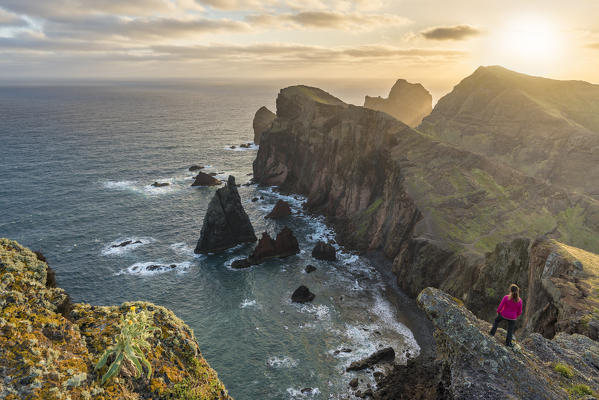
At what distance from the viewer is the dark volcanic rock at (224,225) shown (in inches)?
2857

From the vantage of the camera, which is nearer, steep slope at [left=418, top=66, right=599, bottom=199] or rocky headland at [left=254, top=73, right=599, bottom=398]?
rocky headland at [left=254, top=73, right=599, bottom=398]

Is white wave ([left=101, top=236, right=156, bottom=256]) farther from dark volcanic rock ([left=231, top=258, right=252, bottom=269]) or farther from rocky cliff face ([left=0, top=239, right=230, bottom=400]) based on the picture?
rocky cliff face ([left=0, top=239, right=230, bottom=400])

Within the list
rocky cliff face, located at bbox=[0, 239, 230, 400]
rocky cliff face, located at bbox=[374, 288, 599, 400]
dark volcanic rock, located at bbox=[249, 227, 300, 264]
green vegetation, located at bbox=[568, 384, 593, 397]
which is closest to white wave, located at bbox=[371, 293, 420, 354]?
dark volcanic rock, located at bbox=[249, 227, 300, 264]

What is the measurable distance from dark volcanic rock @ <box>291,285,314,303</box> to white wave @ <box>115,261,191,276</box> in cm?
2331

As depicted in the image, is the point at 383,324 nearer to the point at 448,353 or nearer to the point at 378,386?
the point at 378,386

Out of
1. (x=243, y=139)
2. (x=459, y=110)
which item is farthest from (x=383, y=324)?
(x=243, y=139)

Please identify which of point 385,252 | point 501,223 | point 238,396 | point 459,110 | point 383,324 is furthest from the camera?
point 459,110

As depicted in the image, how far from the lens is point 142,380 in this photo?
11086 mm

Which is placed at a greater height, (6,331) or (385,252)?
(6,331)

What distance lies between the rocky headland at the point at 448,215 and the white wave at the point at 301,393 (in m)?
13.2

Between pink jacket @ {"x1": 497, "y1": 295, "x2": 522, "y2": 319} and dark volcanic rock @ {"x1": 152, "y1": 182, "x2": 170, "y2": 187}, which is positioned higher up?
pink jacket @ {"x1": 497, "y1": 295, "x2": 522, "y2": 319}

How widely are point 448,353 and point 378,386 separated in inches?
1021

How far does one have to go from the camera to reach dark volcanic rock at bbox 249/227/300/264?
69125 millimetres

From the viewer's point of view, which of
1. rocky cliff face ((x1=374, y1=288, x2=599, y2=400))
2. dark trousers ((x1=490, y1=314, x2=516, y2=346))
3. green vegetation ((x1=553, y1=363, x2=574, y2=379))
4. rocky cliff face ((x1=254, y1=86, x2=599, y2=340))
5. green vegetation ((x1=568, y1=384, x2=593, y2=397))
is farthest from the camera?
rocky cliff face ((x1=254, y1=86, x2=599, y2=340))
